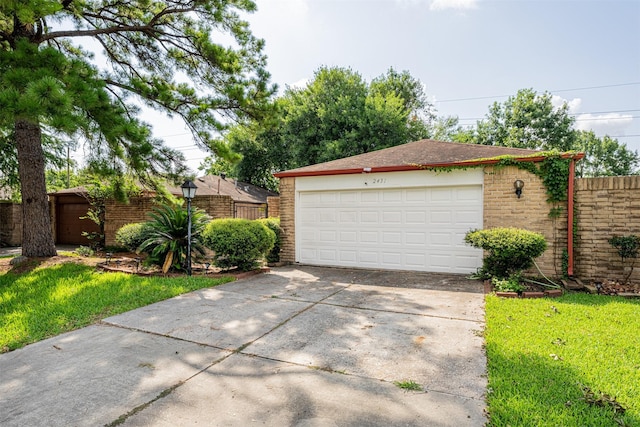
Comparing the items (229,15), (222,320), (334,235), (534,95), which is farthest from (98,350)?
(534,95)

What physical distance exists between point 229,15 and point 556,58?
37.8ft

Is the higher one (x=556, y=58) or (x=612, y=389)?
(x=556, y=58)

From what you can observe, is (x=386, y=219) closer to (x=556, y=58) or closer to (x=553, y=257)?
(x=553, y=257)

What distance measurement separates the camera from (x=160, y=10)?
8.73m

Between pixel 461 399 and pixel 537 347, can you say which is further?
pixel 537 347

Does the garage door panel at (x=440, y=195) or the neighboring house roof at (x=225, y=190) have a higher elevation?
the neighboring house roof at (x=225, y=190)

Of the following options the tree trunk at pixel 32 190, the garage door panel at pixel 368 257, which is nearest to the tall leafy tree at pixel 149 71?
the tree trunk at pixel 32 190

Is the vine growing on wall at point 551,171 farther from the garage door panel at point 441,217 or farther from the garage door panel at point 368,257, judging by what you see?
the garage door panel at point 368,257

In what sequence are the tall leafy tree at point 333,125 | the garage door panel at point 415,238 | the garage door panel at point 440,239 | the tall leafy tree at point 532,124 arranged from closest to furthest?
the garage door panel at point 440,239
the garage door panel at point 415,238
the tall leafy tree at point 333,125
the tall leafy tree at point 532,124

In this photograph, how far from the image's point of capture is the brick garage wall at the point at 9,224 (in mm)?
14789

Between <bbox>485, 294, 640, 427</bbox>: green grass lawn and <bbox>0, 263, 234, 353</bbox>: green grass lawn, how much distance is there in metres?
4.82

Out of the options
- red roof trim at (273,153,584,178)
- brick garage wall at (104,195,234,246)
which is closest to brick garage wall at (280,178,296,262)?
red roof trim at (273,153,584,178)

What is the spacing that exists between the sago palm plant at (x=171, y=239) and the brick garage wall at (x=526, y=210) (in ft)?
20.9

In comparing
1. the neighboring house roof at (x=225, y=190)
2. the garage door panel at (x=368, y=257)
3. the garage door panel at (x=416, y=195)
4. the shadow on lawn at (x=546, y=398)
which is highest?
the neighboring house roof at (x=225, y=190)
